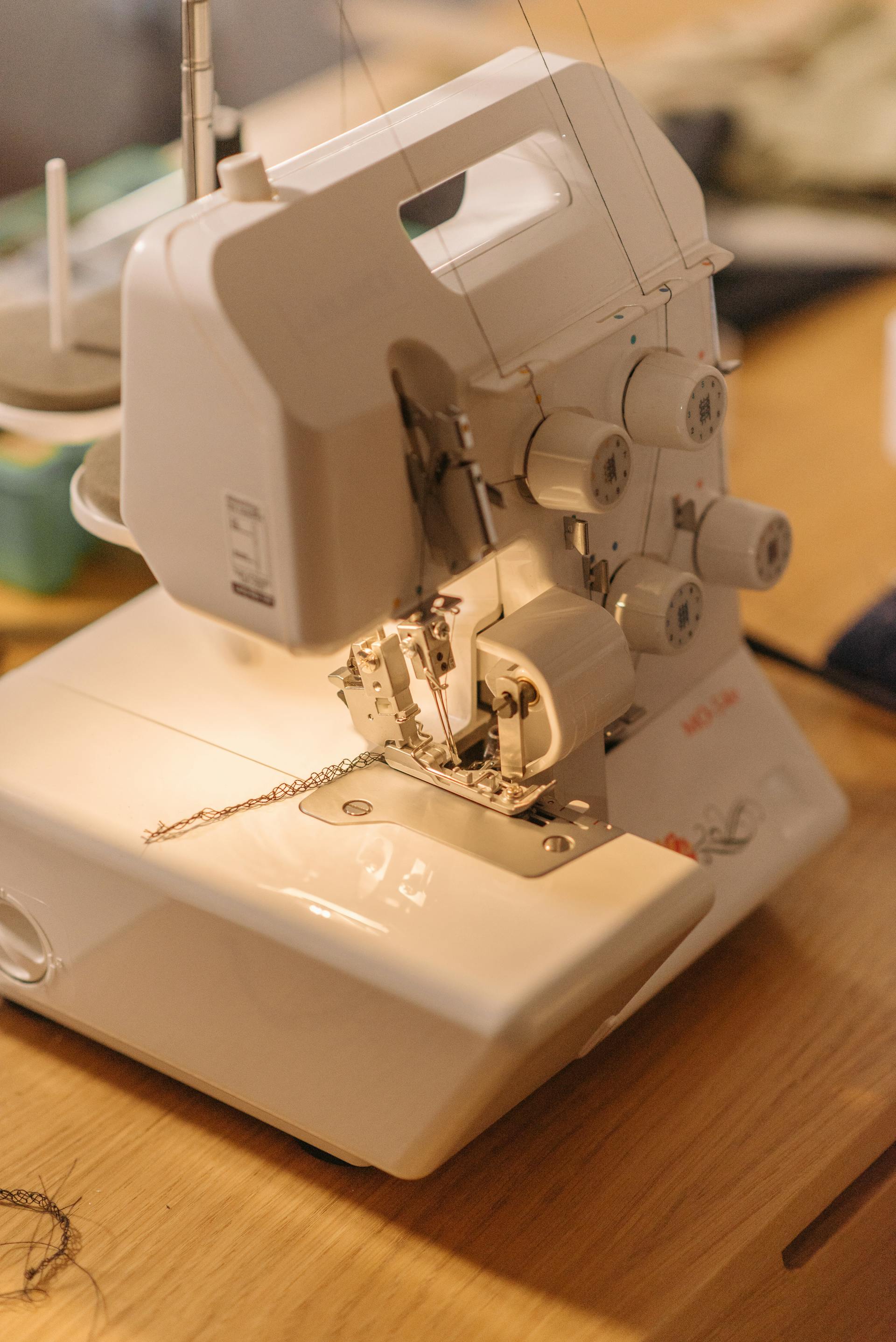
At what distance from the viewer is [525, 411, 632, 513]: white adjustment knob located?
2.74ft

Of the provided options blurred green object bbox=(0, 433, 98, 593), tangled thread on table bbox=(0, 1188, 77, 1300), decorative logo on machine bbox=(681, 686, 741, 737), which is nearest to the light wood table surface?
tangled thread on table bbox=(0, 1188, 77, 1300)

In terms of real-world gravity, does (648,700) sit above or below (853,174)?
above

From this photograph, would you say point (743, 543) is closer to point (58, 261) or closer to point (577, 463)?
point (577, 463)

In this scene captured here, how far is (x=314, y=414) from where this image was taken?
2.40 feet

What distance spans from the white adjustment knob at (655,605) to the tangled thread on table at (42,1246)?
49 centimetres

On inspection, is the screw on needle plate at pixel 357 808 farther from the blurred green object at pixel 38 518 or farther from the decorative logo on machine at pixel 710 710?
the blurred green object at pixel 38 518

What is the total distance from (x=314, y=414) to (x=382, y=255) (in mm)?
108

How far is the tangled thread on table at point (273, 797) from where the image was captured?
0.89m

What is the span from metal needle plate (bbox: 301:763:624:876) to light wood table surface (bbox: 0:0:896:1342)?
0.66 ft

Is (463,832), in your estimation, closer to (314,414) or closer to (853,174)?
(314,414)

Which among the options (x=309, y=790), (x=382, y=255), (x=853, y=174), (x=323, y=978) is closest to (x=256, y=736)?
(x=309, y=790)

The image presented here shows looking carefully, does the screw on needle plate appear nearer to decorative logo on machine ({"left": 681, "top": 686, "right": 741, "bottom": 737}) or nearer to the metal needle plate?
the metal needle plate

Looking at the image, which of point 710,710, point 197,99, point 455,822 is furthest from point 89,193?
point 455,822

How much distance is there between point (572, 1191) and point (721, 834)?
29 cm
